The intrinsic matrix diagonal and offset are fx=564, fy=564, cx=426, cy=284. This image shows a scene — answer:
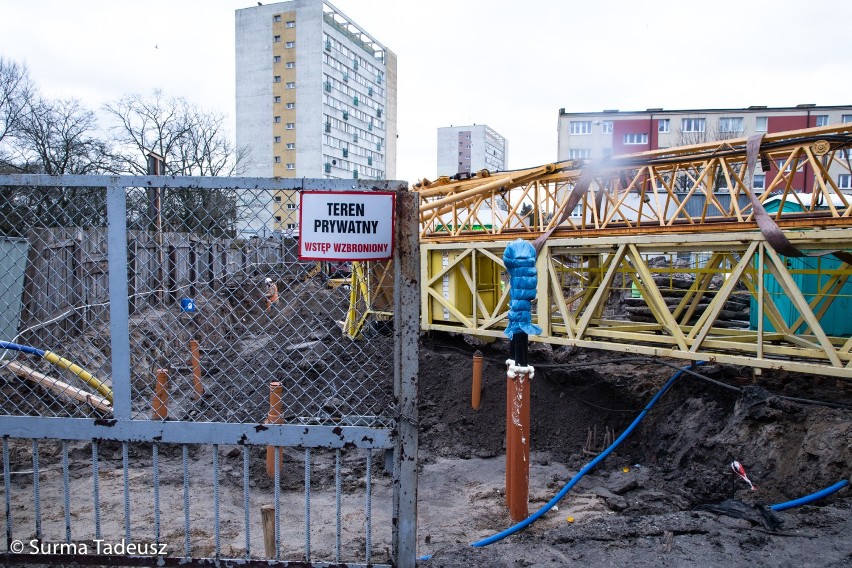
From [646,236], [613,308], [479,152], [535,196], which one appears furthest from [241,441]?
[479,152]

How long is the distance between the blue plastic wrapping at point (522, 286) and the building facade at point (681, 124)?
1379 inches

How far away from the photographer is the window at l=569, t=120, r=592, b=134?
44.0 m

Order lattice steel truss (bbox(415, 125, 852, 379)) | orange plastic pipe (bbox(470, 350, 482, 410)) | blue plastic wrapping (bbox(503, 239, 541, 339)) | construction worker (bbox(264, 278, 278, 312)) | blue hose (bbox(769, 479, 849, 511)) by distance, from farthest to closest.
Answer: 1. orange plastic pipe (bbox(470, 350, 482, 410))
2. lattice steel truss (bbox(415, 125, 852, 379))
3. blue plastic wrapping (bbox(503, 239, 541, 339))
4. blue hose (bbox(769, 479, 849, 511))
5. construction worker (bbox(264, 278, 278, 312))

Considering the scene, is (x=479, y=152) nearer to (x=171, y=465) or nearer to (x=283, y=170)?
(x=283, y=170)

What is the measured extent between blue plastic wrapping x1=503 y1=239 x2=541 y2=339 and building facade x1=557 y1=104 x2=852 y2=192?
35025mm

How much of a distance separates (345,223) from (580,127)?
149ft

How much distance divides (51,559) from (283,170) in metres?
58.5

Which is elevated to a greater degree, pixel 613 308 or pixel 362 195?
pixel 362 195

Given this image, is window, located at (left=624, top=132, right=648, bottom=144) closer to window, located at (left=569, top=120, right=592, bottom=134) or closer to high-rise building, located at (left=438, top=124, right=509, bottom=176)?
window, located at (left=569, top=120, right=592, bottom=134)

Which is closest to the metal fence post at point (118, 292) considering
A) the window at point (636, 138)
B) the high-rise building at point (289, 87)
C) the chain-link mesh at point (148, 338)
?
the chain-link mesh at point (148, 338)

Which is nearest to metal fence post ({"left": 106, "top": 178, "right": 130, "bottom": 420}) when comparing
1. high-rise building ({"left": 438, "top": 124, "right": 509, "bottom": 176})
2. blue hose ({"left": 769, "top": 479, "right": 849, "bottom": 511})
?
blue hose ({"left": 769, "top": 479, "right": 849, "bottom": 511})

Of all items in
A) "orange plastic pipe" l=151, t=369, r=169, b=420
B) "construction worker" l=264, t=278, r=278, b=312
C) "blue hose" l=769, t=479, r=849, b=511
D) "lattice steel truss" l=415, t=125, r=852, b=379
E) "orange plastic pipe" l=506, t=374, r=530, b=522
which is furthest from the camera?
"lattice steel truss" l=415, t=125, r=852, b=379

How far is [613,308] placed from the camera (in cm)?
1566

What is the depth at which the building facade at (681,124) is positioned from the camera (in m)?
39.6
